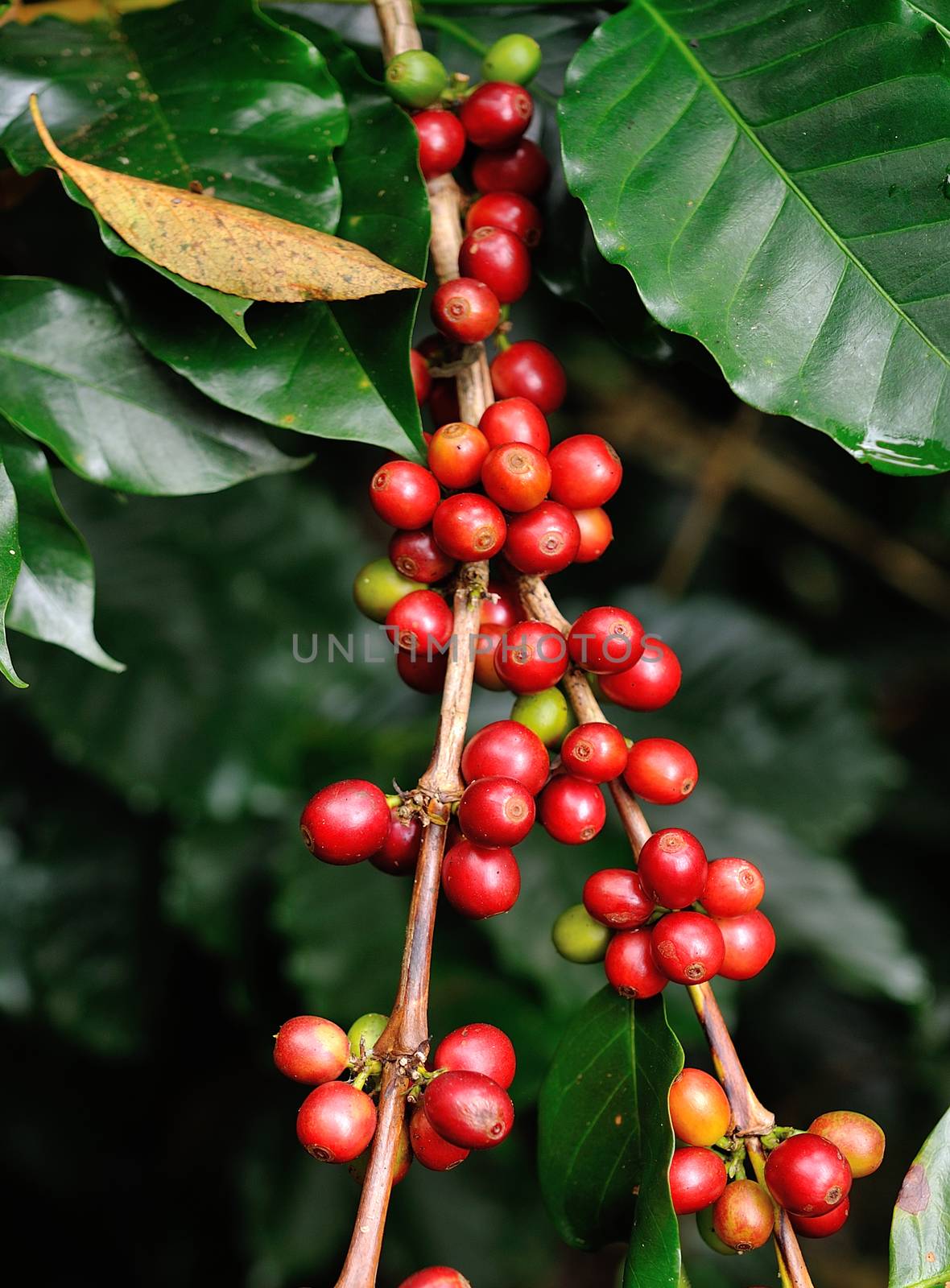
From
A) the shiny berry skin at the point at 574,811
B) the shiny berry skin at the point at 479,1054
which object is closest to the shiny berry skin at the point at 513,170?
the shiny berry skin at the point at 574,811

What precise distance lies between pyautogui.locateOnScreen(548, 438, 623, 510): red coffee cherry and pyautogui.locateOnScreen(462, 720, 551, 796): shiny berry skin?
186 mm

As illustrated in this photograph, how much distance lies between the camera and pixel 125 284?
32.6 inches

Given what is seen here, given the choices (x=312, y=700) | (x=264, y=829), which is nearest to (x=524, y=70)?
(x=312, y=700)

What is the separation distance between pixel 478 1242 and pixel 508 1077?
52.0 inches

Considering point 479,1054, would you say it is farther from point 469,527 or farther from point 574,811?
point 469,527

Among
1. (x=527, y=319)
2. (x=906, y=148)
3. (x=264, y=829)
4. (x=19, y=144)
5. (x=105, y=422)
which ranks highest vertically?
(x=906, y=148)

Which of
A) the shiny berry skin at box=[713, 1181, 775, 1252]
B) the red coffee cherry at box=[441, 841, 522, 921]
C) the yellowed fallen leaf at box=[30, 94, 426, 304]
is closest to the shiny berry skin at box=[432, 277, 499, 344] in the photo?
the yellowed fallen leaf at box=[30, 94, 426, 304]

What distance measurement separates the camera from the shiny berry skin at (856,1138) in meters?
0.66

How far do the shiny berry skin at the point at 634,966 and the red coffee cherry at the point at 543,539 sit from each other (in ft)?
0.83

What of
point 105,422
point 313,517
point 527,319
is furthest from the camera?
point 313,517

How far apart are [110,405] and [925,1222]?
825 mm

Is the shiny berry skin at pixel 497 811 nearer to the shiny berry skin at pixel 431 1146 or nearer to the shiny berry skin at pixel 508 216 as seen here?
the shiny berry skin at pixel 431 1146

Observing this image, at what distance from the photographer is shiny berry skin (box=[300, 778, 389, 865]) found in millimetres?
638

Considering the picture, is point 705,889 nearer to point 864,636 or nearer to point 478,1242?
point 478,1242
